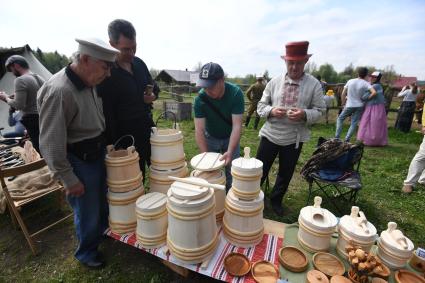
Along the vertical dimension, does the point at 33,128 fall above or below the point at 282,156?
above

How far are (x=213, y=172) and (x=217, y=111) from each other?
2.76 feet

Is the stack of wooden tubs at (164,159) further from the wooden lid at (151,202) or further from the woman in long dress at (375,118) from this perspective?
the woman in long dress at (375,118)

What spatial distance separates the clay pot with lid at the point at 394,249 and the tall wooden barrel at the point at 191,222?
1.43m

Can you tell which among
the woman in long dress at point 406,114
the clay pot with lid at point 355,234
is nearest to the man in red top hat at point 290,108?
the clay pot with lid at point 355,234

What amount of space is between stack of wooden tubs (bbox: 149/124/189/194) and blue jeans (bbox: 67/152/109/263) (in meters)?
0.53

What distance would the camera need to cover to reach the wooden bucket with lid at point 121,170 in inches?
90.7

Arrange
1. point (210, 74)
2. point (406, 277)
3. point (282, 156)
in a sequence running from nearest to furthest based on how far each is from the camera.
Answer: point (406, 277)
point (210, 74)
point (282, 156)

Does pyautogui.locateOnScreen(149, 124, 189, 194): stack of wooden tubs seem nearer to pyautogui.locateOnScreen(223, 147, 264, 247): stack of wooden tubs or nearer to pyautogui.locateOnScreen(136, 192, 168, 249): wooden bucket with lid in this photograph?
pyautogui.locateOnScreen(136, 192, 168, 249): wooden bucket with lid

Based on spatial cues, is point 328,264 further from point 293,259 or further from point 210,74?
point 210,74

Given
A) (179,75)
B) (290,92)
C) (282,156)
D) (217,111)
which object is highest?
(179,75)

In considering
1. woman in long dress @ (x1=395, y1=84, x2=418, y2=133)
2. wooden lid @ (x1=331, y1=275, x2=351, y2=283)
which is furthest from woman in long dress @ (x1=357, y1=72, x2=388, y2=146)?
wooden lid @ (x1=331, y1=275, x2=351, y2=283)

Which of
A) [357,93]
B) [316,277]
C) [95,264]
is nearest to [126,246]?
[95,264]

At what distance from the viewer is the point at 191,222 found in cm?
190

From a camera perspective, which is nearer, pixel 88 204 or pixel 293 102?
pixel 88 204
